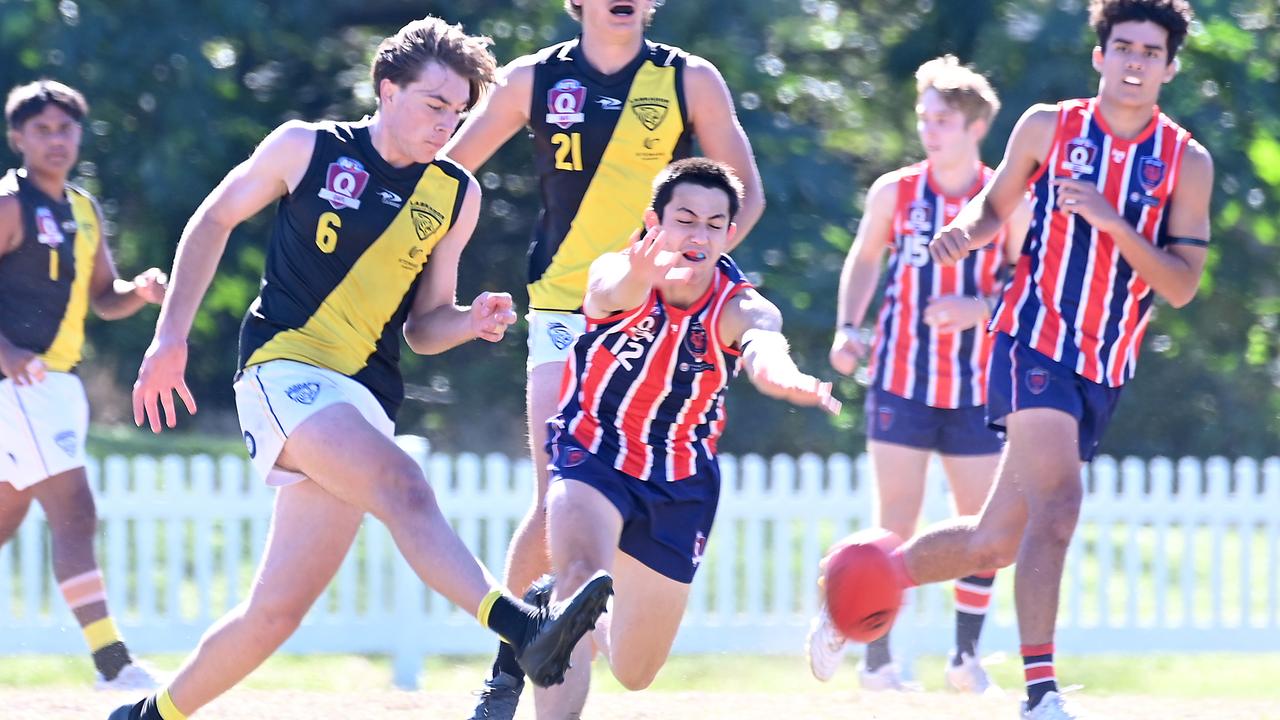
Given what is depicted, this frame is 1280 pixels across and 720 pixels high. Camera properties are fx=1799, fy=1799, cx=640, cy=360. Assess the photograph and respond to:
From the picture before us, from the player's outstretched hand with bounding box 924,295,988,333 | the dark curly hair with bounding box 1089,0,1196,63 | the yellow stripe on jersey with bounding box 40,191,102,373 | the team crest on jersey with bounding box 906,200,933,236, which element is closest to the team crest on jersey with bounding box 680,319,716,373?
the dark curly hair with bounding box 1089,0,1196,63

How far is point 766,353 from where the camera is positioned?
14.1 feet

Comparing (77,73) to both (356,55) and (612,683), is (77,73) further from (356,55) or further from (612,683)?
(612,683)

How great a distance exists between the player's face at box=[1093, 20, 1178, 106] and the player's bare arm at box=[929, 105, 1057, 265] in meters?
0.22

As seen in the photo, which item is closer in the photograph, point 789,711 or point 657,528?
point 657,528

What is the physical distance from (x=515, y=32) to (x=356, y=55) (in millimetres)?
1984

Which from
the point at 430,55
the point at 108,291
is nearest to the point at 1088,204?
the point at 430,55

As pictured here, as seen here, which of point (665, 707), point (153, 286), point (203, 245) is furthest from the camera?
point (665, 707)

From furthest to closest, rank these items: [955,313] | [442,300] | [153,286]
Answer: [955,313], [153,286], [442,300]

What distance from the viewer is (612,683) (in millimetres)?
9859

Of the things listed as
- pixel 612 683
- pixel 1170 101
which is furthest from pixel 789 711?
pixel 1170 101

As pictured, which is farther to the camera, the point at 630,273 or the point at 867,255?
the point at 867,255

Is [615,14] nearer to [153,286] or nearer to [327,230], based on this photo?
[327,230]

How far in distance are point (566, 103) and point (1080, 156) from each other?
1568 millimetres

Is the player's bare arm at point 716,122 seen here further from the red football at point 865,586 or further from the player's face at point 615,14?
the red football at point 865,586
